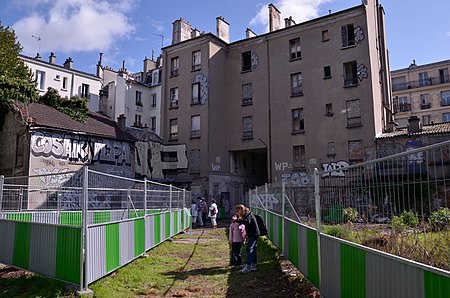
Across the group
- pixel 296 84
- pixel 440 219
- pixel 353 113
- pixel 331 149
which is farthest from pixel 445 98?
pixel 440 219

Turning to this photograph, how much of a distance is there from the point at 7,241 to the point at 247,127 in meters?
26.7

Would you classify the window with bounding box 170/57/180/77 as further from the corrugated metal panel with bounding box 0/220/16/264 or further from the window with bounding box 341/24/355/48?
the corrugated metal panel with bounding box 0/220/16/264

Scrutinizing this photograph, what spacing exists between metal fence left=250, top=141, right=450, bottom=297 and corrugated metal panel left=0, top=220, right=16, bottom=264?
6.69m

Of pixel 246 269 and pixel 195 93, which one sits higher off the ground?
pixel 195 93

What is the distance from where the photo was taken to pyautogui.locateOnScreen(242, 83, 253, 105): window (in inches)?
1362

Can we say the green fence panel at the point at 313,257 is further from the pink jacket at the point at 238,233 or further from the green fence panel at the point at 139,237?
the green fence panel at the point at 139,237

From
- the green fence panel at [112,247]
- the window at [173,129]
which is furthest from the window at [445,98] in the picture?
the green fence panel at [112,247]

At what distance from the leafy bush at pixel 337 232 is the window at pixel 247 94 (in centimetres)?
2874

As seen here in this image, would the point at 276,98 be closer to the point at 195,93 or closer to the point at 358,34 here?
the point at 195,93

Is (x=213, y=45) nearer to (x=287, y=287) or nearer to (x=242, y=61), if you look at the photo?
(x=242, y=61)

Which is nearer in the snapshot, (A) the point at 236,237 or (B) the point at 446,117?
(A) the point at 236,237

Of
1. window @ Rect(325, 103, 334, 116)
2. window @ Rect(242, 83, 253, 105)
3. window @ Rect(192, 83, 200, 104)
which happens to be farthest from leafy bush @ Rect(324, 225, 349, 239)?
window @ Rect(192, 83, 200, 104)

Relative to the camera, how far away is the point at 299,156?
103 feet

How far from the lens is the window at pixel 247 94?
1362 inches
